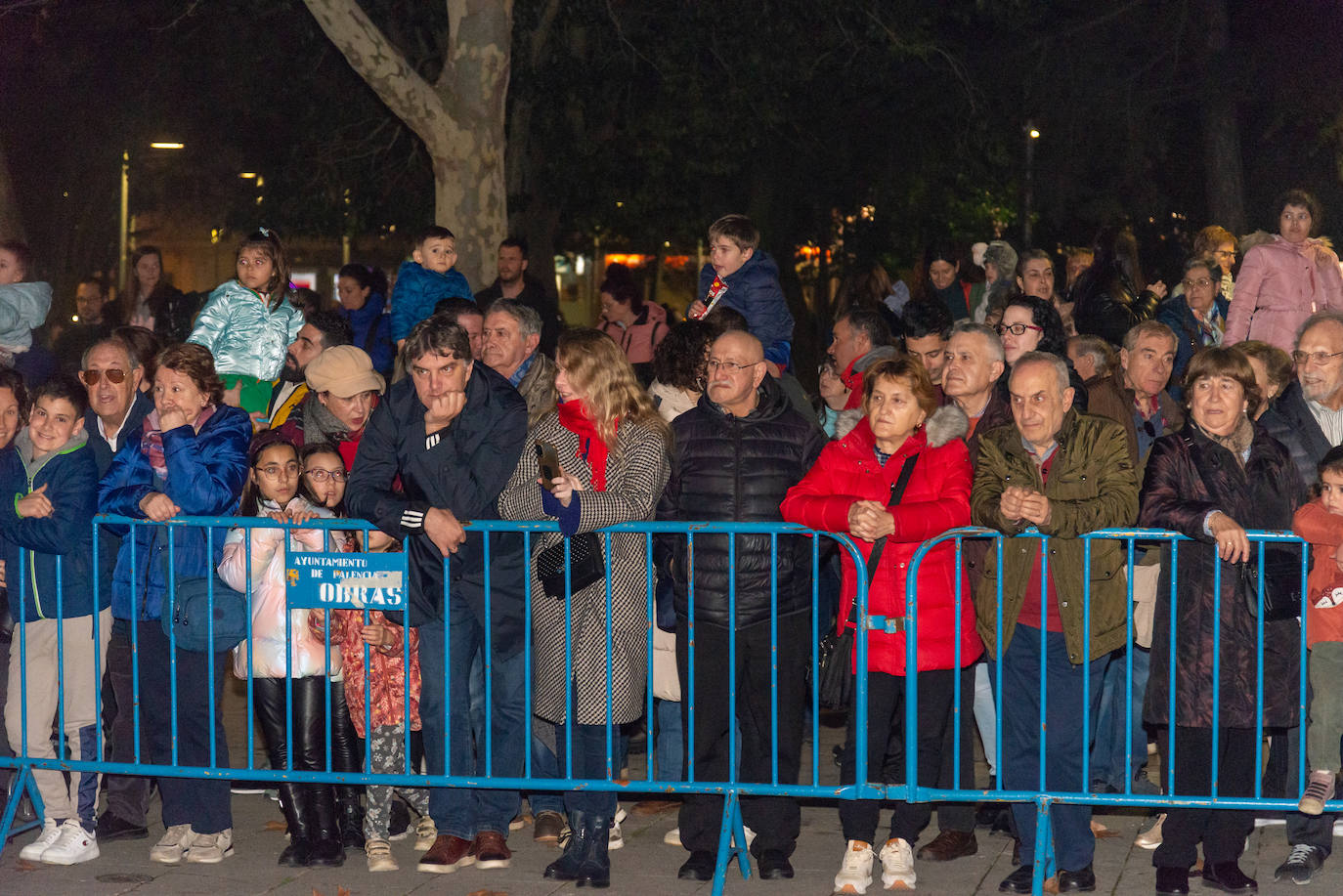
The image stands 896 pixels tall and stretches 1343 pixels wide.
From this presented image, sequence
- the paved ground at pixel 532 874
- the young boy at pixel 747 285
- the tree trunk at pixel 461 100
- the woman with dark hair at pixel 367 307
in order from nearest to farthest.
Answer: the paved ground at pixel 532 874 → the young boy at pixel 747 285 → the woman with dark hair at pixel 367 307 → the tree trunk at pixel 461 100

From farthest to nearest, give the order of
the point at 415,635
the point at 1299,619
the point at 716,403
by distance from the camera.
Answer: the point at 415,635, the point at 716,403, the point at 1299,619

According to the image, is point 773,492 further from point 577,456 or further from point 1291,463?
point 1291,463

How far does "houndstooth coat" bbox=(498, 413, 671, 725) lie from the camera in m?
6.61

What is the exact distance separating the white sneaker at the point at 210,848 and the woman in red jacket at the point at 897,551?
254 centimetres

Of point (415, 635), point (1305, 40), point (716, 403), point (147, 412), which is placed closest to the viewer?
point (716, 403)

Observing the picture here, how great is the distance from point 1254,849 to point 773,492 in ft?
8.38

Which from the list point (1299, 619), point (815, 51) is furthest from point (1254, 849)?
point (815, 51)

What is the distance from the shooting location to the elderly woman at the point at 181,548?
6.91m

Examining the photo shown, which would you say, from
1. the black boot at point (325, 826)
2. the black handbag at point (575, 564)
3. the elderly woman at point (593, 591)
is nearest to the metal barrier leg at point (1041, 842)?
the elderly woman at point (593, 591)

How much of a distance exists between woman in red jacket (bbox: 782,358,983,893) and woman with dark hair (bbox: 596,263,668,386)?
5798 millimetres

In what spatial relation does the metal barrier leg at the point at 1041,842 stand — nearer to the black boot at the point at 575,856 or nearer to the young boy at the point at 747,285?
the black boot at the point at 575,856

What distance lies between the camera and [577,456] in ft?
21.7

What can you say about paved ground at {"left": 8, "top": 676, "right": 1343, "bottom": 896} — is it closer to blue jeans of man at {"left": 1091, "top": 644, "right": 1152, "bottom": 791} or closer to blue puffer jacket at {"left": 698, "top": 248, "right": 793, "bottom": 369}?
blue jeans of man at {"left": 1091, "top": 644, "right": 1152, "bottom": 791}

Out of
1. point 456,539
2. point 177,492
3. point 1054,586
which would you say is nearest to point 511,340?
point 456,539
